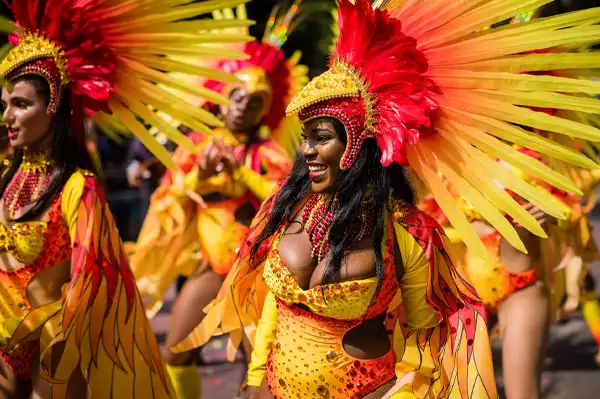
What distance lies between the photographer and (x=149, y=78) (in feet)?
11.1

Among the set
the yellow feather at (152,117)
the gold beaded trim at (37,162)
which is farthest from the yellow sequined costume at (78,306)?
the yellow feather at (152,117)

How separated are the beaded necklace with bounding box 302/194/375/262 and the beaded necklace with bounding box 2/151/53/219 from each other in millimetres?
1222

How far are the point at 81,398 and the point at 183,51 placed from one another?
1501 mm

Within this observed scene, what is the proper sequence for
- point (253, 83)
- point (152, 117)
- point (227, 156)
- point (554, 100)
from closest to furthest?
1. point (554, 100)
2. point (152, 117)
3. point (227, 156)
4. point (253, 83)

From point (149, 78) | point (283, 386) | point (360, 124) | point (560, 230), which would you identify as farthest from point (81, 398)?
point (560, 230)

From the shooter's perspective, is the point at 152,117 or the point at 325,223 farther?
the point at 152,117

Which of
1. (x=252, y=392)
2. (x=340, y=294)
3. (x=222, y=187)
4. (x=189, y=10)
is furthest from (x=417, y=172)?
(x=222, y=187)

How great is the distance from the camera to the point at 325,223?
2.57 m

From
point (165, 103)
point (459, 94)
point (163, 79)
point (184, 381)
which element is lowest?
point (184, 381)

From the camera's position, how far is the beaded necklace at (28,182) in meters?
3.17

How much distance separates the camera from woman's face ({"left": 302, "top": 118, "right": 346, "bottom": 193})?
8.20 ft

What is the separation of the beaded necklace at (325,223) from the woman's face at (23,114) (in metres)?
1.26

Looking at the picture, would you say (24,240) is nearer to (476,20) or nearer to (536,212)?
(476,20)

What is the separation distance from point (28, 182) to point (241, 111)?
1.81m
